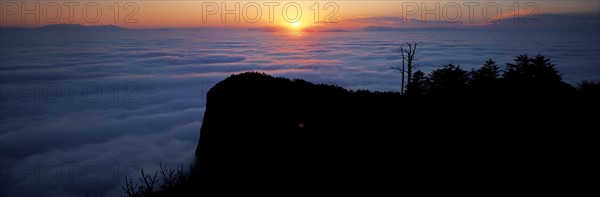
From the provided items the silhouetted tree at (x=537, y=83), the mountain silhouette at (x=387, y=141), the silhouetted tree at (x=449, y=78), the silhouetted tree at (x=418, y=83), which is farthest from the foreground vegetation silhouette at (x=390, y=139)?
the silhouetted tree at (x=418, y=83)

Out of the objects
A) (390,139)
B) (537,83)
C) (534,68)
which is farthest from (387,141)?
(534,68)

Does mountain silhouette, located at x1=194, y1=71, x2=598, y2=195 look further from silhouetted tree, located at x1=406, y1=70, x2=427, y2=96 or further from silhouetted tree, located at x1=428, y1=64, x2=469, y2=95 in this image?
silhouetted tree, located at x1=406, y1=70, x2=427, y2=96

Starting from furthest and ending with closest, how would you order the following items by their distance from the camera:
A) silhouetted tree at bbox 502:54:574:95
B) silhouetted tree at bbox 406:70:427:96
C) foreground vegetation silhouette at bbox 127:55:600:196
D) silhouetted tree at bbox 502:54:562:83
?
1. silhouetted tree at bbox 406:70:427:96
2. silhouetted tree at bbox 502:54:562:83
3. silhouetted tree at bbox 502:54:574:95
4. foreground vegetation silhouette at bbox 127:55:600:196

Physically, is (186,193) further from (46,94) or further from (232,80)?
(46,94)

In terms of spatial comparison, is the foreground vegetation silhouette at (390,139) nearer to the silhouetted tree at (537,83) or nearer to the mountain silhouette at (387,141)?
the mountain silhouette at (387,141)

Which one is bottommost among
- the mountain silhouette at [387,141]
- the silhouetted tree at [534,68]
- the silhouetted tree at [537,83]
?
the mountain silhouette at [387,141]

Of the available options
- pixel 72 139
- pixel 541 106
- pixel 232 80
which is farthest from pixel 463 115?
pixel 72 139

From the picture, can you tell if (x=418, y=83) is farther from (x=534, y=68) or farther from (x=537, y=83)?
(x=537, y=83)

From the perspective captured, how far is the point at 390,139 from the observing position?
14.1m

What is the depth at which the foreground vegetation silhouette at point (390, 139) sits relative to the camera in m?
11.0

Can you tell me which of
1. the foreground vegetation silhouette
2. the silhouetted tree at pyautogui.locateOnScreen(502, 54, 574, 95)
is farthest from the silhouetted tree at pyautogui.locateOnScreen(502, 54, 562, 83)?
the foreground vegetation silhouette

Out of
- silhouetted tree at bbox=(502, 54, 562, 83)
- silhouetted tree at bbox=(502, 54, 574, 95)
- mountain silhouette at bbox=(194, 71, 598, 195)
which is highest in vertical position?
silhouetted tree at bbox=(502, 54, 562, 83)

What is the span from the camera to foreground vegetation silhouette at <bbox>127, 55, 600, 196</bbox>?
36.2 feet

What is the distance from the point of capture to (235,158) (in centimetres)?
2059
